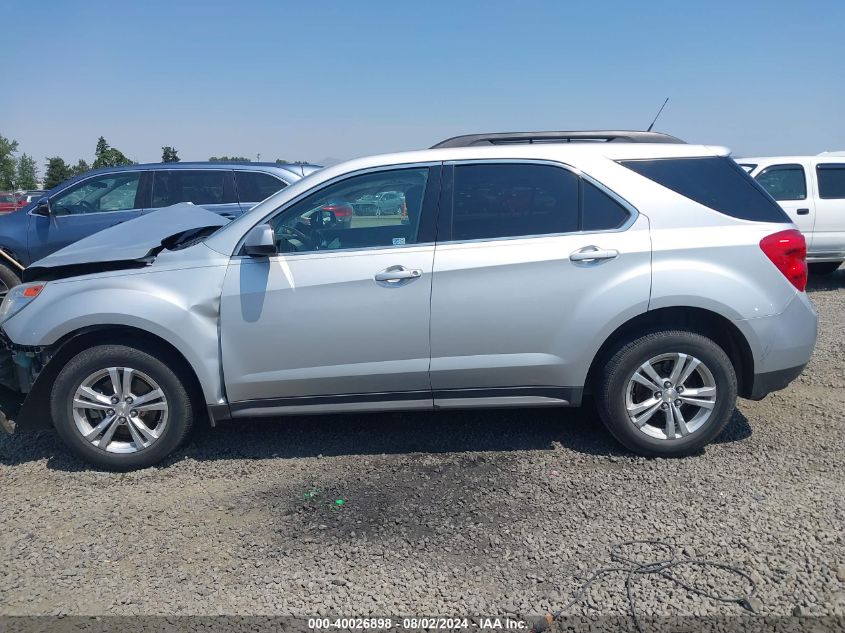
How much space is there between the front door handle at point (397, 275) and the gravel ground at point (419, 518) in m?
1.15

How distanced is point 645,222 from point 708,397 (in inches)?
44.2

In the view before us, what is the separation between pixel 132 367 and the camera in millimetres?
4000

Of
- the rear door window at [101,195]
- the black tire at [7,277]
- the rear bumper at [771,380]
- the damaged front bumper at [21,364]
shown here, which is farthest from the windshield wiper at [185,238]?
the black tire at [7,277]

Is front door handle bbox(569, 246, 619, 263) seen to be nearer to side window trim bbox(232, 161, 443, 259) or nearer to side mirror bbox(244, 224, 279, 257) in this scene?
side window trim bbox(232, 161, 443, 259)

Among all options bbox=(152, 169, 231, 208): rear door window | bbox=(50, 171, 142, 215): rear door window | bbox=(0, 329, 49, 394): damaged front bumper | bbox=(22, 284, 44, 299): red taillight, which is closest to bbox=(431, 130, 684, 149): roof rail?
bbox=(22, 284, 44, 299): red taillight

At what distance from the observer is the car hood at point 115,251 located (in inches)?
163

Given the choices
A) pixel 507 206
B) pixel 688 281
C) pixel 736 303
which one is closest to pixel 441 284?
pixel 507 206

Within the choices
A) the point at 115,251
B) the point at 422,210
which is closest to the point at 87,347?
the point at 115,251

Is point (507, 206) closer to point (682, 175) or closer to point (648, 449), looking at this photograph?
point (682, 175)

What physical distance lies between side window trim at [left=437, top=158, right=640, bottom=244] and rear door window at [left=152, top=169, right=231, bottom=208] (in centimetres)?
498

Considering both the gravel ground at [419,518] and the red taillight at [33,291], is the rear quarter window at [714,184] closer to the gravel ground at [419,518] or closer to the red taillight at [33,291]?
the gravel ground at [419,518]

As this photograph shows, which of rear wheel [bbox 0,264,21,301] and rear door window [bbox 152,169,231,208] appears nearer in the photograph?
rear wheel [bbox 0,264,21,301]

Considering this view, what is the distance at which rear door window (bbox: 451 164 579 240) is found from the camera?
13.1 feet

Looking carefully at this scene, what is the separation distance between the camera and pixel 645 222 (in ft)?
12.9
